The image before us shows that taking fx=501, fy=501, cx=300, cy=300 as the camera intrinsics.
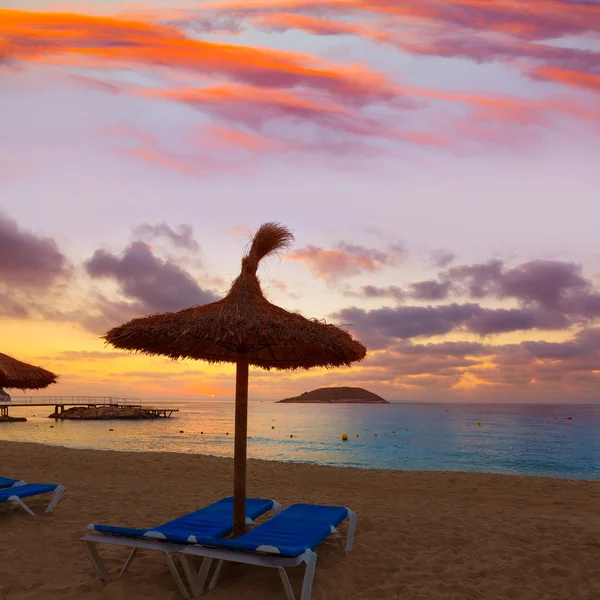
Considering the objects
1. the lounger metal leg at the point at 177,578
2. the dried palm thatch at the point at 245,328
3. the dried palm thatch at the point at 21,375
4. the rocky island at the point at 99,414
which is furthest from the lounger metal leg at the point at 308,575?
the rocky island at the point at 99,414

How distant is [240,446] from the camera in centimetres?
557

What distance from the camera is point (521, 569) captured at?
5387 mm

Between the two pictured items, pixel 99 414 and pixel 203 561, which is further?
pixel 99 414

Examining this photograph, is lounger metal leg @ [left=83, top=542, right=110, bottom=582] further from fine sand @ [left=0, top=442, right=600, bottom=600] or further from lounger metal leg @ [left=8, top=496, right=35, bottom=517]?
lounger metal leg @ [left=8, top=496, right=35, bottom=517]

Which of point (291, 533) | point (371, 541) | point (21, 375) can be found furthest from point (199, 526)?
point (21, 375)

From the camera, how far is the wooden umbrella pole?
5463mm

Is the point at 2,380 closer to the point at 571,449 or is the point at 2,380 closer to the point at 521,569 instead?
the point at 521,569

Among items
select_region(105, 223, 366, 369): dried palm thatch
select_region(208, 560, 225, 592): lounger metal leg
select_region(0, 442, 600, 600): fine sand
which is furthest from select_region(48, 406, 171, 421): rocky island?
select_region(208, 560, 225, 592): lounger metal leg

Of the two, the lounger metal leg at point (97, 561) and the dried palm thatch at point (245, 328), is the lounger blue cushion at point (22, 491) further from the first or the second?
the dried palm thatch at point (245, 328)

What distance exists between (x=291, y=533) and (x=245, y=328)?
6.85 ft

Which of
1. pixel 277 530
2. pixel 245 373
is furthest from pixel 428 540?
pixel 245 373

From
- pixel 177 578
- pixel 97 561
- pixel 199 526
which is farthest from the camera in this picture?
pixel 199 526

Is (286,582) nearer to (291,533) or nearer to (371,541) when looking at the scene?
(291,533)

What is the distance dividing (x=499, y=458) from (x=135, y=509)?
33.6 metres
